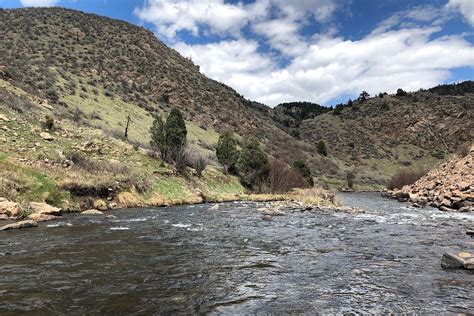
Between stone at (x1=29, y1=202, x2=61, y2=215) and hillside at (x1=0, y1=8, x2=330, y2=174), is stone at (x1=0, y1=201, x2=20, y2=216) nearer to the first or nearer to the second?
stone at (x1=29, y1=202, x2=61, y2=215)

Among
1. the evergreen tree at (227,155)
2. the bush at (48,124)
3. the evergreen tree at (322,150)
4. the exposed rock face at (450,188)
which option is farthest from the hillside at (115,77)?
the exposed rock face at (450,188)

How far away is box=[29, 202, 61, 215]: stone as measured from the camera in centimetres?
2136

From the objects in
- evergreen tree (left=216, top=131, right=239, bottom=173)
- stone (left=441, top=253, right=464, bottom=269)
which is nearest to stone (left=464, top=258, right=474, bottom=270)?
stone (left=441, top=253, right=464, bottom=269)

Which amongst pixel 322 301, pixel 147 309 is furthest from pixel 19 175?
pixel 322 301

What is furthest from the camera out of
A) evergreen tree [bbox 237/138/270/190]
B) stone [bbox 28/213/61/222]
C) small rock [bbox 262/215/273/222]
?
evergreen tree [bbox 237/138/270/190]

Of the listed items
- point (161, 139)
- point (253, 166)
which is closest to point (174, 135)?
point (161, 139)

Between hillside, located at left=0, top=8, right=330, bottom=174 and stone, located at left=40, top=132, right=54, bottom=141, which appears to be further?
hillside, located at left=0, top=8, right=330, bottom=174

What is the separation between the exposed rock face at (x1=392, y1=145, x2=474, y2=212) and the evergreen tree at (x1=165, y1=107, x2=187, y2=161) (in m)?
24.3

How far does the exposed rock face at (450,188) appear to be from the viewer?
31.9 metres

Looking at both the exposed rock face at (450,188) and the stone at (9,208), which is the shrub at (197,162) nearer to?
the exposed rock face at (450,188)

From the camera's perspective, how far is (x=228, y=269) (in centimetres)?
1182

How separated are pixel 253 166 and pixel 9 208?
29754mm

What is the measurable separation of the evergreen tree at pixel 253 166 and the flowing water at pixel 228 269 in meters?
25.4

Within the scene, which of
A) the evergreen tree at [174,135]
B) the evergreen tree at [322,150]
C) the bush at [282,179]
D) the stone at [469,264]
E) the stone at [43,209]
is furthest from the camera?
the evergreen tree at [322,150]
